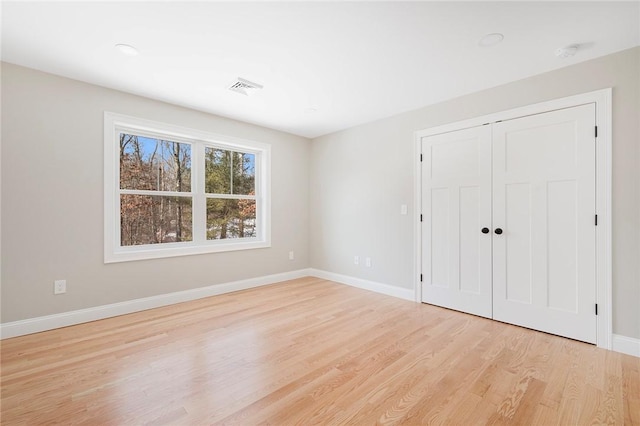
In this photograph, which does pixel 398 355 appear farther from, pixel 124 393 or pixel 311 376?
pixel 124 393

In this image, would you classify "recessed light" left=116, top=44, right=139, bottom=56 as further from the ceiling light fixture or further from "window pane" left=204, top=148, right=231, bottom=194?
the ceiling light fixture

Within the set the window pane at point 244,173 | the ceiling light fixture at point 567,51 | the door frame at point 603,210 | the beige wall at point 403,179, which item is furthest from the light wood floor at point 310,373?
the ceiling light fixture at point 567,51

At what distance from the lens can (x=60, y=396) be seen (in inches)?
69.2

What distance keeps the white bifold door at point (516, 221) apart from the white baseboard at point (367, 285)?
26cm

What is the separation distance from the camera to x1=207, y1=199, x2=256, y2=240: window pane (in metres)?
4.06

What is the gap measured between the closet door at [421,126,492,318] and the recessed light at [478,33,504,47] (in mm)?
1007

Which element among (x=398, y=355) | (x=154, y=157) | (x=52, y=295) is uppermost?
(x=154, y=157)

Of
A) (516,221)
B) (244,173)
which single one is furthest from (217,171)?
(516,221)

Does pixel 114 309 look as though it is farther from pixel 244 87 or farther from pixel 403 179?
pixel 403 179

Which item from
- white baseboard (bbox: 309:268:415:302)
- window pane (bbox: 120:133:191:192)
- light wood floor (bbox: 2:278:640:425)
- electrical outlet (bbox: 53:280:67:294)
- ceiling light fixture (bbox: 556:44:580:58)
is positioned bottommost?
light wood floor (bbox: 2:278:640:425)

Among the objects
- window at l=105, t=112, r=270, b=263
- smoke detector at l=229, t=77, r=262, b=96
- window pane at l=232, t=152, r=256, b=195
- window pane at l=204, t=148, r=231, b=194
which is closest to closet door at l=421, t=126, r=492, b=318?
smoke detector at l=229, t=77, r=262, b=96

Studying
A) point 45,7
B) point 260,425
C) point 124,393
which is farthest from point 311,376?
point 45,7

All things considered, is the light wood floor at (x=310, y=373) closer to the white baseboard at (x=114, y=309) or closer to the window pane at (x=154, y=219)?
the white baseboard at (x=114, y=309)

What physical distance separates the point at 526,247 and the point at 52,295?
186 inches
